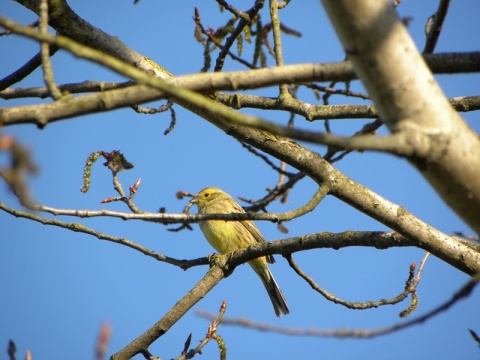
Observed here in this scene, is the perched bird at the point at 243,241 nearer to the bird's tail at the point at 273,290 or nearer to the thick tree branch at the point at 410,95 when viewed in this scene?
the bird's tail at the point at 273,290

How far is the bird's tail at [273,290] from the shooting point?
7.80 meters

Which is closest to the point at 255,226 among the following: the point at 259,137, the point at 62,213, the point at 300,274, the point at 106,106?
the point at 300,274

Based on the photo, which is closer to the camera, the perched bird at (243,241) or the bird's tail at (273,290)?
the bird's tail at (273,290)

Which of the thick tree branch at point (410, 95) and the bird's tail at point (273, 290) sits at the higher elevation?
the bird's tail at point (273, 290)

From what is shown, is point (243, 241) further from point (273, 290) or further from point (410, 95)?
point (410, 95)

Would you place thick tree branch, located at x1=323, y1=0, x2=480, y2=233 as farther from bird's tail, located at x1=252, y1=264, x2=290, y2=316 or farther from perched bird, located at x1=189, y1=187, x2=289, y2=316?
bird's tail, located at x1=252, y1=264, x2=290, y2=316

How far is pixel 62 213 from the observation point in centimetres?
274


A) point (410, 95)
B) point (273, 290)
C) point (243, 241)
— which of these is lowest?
point (410, 95)

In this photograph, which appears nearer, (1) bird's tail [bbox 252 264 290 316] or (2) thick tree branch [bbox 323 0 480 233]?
(2) thick tree branch [bbox 323 0 480 233]

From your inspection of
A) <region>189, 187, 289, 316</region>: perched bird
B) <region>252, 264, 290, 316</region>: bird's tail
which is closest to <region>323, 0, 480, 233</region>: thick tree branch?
<region>189, 187, 289, 316</region>: perched bird

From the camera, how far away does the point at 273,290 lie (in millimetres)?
8055

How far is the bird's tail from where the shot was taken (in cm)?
780

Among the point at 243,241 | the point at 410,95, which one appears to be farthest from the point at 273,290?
the point at 410,95

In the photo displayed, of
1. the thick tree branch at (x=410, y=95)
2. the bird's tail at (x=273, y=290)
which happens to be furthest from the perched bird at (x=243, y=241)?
the thick tree branch at (x=410, y=95)
